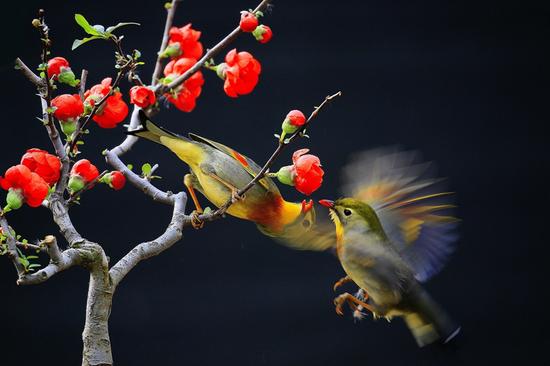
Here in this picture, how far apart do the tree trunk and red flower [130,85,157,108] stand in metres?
0.16

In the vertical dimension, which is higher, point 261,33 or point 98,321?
point 261,33

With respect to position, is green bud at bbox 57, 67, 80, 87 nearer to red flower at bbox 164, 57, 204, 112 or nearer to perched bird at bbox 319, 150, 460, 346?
red flower at bbox 164, 57, 204, 112

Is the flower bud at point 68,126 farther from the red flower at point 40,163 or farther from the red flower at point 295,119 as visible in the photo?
the red flower at point 295,119

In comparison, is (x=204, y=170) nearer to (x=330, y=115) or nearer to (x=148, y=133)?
(x=148, y=133)

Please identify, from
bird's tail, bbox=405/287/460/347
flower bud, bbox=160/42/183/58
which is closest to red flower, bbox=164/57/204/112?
flower bud, bbox=160/42/183/58

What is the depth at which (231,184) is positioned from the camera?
0.77 m

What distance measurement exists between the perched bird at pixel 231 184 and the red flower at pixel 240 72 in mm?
76

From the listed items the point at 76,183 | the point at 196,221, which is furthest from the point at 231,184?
the point at 76,183

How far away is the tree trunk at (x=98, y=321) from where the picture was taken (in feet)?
2.25

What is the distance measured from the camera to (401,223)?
2.94 ft

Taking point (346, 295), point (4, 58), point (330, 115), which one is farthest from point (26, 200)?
point (330, 115)

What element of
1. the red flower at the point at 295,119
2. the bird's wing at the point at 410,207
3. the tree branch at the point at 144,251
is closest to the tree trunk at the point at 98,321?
the tree branch at the point at 144,251

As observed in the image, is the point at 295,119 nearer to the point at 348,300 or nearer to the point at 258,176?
the point at 258,176

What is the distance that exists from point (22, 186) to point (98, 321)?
0.52 ft
